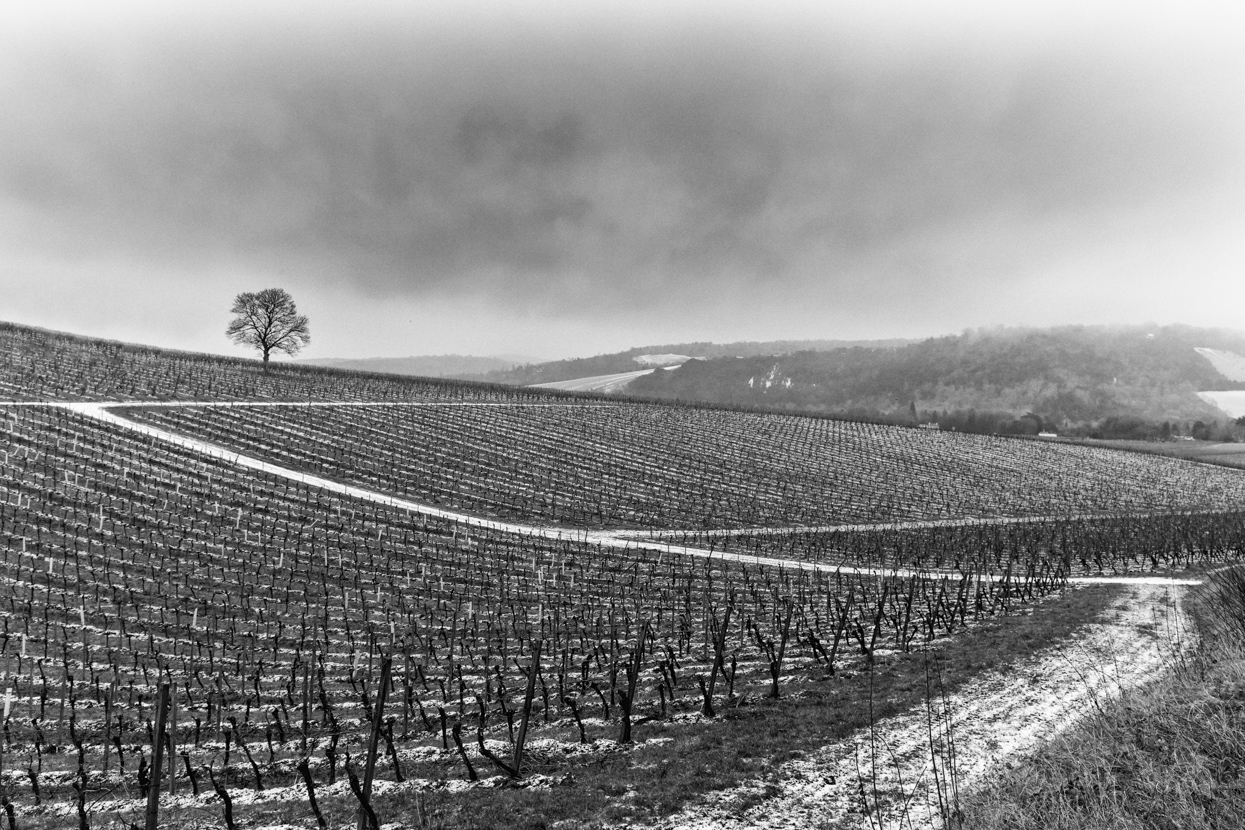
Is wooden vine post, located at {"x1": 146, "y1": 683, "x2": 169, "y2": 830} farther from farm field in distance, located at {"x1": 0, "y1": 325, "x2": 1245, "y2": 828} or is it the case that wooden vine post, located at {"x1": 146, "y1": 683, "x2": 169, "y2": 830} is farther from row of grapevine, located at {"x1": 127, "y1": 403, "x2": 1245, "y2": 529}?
row of grapevine, located at {"x1": 127, "y1": 403, "x2": 1245, "y2": 529}

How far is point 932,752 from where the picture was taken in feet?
27.4

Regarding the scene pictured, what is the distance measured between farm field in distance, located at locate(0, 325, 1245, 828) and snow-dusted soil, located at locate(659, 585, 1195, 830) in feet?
1.19

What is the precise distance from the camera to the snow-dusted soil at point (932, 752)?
846 cm

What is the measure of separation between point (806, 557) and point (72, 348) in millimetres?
76454

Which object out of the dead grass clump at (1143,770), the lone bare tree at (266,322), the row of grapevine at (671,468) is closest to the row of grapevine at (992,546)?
the row of grapevine at (671,468)

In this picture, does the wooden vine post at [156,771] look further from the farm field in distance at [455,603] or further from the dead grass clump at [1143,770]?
the dead grass clump at [1143,770]

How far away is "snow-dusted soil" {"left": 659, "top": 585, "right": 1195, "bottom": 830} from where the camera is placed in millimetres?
8461

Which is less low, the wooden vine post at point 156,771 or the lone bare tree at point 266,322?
the lone bare tree at point 266,322

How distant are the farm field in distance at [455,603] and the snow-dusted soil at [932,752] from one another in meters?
0.36

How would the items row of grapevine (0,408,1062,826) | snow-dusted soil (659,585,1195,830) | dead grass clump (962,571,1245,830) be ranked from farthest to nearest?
1. row of grapevine (0,408,1062,826)
2. snow-dusted soil (659,585,1195,830)
3. dead grass clump (962,571,1245,830)

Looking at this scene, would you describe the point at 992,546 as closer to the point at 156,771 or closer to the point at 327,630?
the point at 327,630

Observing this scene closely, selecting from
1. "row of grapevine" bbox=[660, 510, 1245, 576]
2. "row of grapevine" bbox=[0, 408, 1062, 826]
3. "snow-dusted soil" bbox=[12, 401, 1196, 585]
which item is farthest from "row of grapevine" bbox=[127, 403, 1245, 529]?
"row of grapevine" bbox=[0, 408, 1062, 826]

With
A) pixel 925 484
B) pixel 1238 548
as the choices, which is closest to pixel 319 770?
pixel 1238 548

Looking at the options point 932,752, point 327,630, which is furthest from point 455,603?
point 932,752
